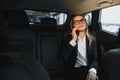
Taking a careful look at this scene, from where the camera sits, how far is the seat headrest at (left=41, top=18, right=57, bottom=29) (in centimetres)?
402

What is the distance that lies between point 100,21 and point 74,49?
4.09 feet

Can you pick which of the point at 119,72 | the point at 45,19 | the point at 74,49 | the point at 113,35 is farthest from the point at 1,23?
the point at 113,35

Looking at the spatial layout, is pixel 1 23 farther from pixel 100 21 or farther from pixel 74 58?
pixel 100 21

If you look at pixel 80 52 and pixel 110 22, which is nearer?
pixel 80 52

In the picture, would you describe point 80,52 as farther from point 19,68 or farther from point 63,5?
point 19,68

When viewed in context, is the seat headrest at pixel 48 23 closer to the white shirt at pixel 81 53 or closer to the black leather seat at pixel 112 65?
the white shirt at pixel 81 53

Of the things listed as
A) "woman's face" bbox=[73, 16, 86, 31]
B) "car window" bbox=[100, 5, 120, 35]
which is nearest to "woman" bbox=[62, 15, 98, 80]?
"woman's face" bbox=[73, 16, 86, 31]

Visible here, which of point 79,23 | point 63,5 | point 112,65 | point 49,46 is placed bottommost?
point 49,46

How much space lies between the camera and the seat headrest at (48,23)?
4018 millimetres

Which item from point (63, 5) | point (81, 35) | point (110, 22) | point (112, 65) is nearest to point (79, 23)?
point (81, 35)

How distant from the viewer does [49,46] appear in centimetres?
415

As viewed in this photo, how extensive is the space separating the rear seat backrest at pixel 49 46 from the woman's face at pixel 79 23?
1.76 feet

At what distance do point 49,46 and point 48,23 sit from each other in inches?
11.8

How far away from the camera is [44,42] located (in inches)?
163
